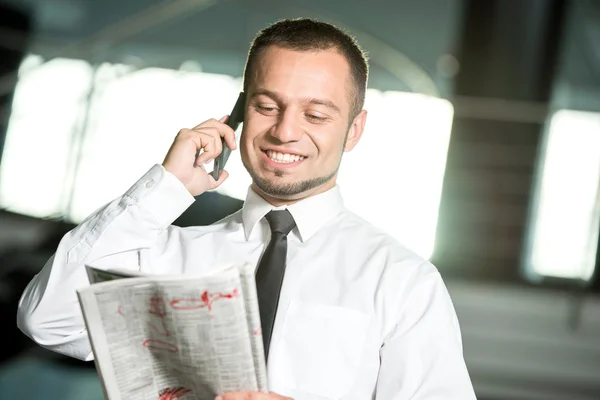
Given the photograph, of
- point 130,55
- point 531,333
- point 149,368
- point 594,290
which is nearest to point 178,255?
point 149,368

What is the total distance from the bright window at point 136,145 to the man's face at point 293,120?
268 centimetres

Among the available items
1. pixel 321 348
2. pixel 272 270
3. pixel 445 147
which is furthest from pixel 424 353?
pixel 445 147

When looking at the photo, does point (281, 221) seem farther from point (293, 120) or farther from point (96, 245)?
point (96, 245)

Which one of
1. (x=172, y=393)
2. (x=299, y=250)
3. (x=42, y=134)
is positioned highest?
(x=42, y=134)

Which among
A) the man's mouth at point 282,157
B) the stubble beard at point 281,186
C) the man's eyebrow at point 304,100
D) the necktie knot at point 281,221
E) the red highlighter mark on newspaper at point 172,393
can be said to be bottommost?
the red highlighter mark on newspaper at point 172,393

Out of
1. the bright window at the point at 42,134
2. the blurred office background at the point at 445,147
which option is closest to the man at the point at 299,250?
the blurred office background at the point at 445,147

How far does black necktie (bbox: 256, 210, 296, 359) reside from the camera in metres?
1.36

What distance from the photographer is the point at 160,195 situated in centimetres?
135

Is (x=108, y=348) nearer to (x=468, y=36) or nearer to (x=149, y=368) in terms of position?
(x=149, y=368)

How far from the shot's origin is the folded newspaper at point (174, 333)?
39.6 inches

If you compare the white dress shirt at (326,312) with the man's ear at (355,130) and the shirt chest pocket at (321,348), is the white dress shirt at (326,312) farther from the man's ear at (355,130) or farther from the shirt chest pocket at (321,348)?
the man's ear at (355,130)

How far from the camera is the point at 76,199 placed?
4.23 meters

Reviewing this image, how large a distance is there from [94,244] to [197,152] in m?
0.27

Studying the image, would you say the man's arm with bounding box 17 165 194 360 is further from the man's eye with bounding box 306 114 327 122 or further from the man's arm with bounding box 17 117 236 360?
the man's eye with bounding box 306 114 327 122
